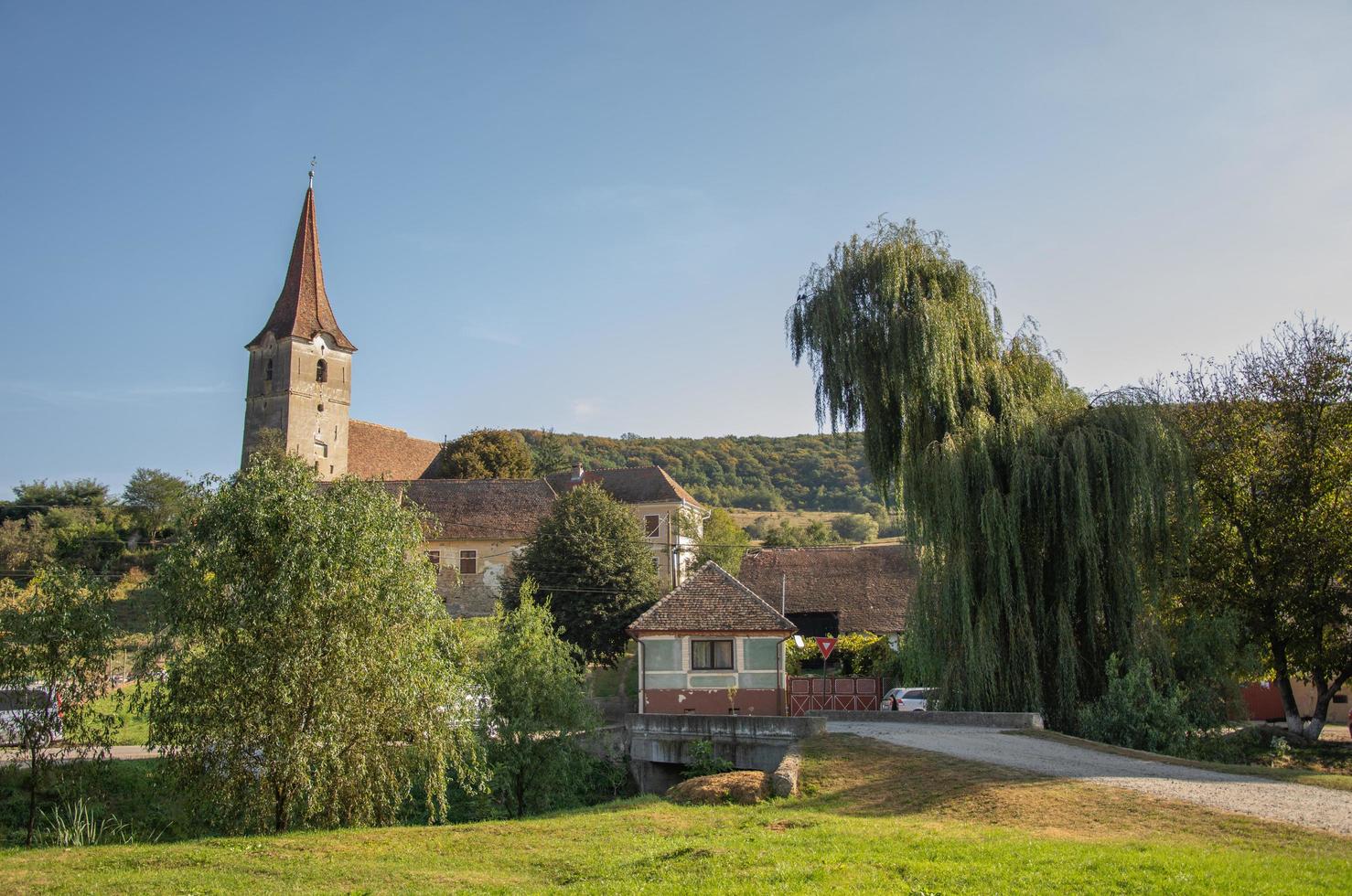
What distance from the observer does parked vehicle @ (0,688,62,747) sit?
15977 mm

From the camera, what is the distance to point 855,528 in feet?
347

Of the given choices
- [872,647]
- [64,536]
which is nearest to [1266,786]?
[872,647]

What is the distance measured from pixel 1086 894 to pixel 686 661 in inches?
787

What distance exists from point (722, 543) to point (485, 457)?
62.3ft

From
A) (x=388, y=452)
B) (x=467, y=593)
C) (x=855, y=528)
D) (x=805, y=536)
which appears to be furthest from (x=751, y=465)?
(x=467, y=593)

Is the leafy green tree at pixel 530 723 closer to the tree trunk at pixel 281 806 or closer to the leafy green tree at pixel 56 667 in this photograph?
the tree trunk at pixel 281 806

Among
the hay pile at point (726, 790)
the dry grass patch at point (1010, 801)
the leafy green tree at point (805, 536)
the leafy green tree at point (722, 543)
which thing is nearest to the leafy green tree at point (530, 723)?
the hay pile at point (726, 790)

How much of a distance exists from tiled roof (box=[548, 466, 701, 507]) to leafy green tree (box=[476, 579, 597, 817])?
40.2m

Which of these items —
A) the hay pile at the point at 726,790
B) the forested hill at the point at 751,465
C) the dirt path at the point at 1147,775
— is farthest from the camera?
the forested hill at the point at 751,465

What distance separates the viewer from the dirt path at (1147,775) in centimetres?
1259

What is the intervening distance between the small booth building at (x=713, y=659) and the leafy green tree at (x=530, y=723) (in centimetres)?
756

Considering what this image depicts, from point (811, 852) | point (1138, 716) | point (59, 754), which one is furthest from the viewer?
point (1138, 716)

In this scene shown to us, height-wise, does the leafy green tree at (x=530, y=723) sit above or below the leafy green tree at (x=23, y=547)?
below

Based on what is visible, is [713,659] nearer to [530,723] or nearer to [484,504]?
[530,723]
